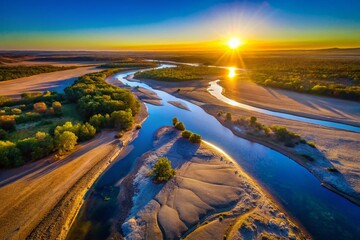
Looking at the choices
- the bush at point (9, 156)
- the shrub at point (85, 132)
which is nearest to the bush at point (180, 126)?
the shrub at point (85, 132)

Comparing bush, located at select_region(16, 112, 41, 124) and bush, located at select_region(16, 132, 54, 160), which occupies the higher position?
bush, located at select_region(16, 132, 54, 160)

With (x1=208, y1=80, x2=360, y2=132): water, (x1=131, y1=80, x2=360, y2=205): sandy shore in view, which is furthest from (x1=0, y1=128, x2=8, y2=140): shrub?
(x1=208, y1=80, x2=360, y2=132): water

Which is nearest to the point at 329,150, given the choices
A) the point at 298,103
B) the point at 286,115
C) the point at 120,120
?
the point at 286,115

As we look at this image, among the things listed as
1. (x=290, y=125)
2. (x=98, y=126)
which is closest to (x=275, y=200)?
(x=290, y=125)

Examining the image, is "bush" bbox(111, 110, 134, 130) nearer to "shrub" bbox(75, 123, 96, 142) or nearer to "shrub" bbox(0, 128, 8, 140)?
"shrub" bbox(75, 123, 96, 142)

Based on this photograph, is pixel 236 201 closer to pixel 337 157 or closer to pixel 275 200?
pixel 275 200

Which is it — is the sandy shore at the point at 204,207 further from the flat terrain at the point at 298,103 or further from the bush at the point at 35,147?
the flat terrain at the point at 298,103
